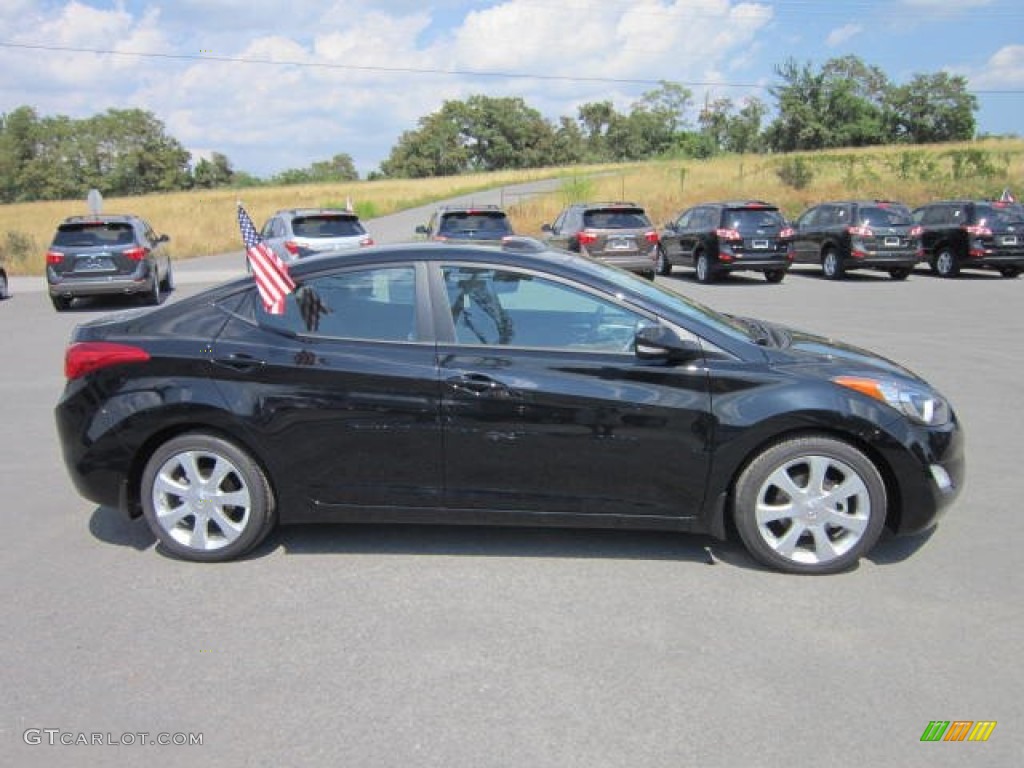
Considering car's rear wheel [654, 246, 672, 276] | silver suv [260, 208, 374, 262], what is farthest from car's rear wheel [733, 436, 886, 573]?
car's rear wheel [654, 246, 672, 276]

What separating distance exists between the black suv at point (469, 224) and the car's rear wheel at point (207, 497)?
497 inches

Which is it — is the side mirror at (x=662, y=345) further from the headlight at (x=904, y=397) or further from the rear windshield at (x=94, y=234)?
the rear windshield at (x=94, y=234)

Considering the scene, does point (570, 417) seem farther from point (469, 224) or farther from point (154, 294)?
point (154, 294)

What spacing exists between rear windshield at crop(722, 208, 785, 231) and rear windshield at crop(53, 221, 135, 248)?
38.6 ft

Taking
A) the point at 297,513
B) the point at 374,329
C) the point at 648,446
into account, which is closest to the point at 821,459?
the point at 648,446

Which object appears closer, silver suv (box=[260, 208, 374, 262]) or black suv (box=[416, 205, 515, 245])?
silver suv (box=[260, 208, 374, 262])

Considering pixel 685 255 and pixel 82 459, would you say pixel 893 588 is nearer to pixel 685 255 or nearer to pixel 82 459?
pixel 82 459

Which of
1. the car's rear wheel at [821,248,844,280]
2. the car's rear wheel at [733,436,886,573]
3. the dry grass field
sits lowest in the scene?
the car's rear wheel at [733,436,886,573]

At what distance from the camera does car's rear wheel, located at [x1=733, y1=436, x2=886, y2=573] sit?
4207 mm

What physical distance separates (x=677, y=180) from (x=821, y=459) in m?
39.0

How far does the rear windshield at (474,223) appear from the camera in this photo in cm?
1702

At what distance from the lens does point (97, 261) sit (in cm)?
1577

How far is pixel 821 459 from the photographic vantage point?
421 centimetres

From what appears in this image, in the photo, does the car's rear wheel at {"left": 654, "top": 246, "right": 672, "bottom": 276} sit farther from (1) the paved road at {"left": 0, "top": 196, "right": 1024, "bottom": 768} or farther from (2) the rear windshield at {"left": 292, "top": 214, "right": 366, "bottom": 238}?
(1) the paved road at {"left": 0, "top": 196, "right": 1024, "bottom": 768}
